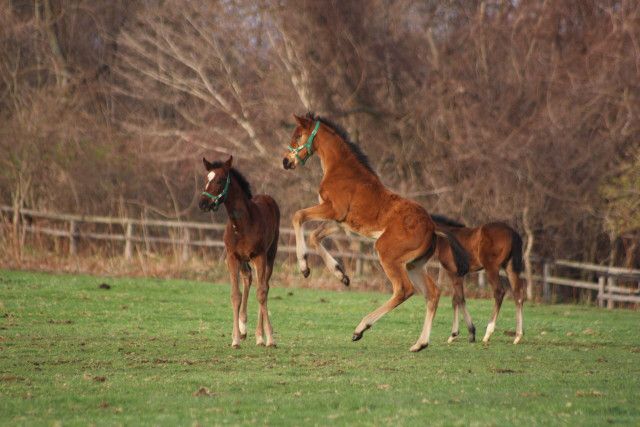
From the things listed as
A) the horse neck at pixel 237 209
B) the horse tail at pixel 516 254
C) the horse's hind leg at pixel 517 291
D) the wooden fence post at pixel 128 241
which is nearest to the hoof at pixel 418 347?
the horse neck at pixel 237 209

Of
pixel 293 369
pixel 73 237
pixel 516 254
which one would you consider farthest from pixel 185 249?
pixel 293 369

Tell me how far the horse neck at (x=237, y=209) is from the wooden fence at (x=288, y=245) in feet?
49.9

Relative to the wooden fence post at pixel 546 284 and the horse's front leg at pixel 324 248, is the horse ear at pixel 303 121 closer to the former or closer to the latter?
the horse's front leg at pixel 324 248

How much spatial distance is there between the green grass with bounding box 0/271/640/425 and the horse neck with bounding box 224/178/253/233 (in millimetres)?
1601

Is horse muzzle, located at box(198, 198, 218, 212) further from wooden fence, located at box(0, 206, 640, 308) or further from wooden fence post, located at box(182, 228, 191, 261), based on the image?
wooden fence post, located at box(182, 228, 191, 261)

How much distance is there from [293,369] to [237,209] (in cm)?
310

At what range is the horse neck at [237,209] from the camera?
1538cm

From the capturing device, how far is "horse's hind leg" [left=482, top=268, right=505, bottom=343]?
58.3 feet

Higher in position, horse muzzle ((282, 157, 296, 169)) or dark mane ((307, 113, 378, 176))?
dark mane ((307, 113, 378, 176))

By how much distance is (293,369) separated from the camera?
13.0 meters

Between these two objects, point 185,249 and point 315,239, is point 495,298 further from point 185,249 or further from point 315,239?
point 185,249

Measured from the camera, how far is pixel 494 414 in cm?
1005

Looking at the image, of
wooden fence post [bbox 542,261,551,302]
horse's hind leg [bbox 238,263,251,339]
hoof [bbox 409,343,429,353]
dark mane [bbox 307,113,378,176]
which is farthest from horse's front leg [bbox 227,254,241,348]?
wooden fence post [bbox 542,261,551,302]

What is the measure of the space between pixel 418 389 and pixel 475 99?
23160mm
